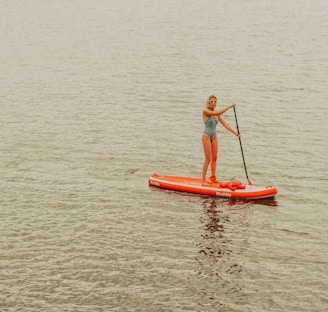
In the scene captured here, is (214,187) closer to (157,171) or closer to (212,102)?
(212,102)

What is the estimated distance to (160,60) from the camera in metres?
50.2

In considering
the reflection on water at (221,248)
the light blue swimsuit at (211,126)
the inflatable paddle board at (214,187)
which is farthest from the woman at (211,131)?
the reflection on water at (221,248)

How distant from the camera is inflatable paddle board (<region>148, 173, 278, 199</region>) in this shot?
22219mm

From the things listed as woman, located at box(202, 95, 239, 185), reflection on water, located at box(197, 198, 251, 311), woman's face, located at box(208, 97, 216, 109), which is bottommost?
reflection on water, located at box(197, 198, 251, 311)

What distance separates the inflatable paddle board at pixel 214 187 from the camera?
22.2m

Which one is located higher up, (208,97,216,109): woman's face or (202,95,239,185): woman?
(208,97,216,109): woman's face

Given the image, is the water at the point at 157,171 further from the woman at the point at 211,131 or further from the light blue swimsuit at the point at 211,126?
the light blue swimsuit at the point at 211,126

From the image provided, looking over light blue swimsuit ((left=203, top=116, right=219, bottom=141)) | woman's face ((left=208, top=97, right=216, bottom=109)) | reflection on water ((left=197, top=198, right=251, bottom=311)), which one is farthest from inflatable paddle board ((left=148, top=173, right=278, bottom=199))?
woman's face ((left=208, top=97, right=216, bottom=109))

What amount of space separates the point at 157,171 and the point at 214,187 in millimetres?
3501

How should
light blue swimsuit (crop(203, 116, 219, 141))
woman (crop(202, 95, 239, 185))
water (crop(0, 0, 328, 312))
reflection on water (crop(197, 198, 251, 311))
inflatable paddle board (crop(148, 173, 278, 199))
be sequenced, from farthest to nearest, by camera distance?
light blue swimsuit (crop(203, 116, 219, 141)) < woman (crop(202, 95, 239, 185)) < inflatable paddle board (crop(148, 173, 278, 199)) < water (crop(0, 0, 328, 312)) < reflection on water (crop(197, 198, 251, 311))

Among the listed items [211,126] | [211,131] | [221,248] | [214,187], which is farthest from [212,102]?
[221,248]

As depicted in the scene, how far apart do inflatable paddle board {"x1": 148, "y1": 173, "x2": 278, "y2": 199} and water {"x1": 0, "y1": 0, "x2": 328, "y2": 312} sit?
0.35m

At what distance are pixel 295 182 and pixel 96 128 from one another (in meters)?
11.2

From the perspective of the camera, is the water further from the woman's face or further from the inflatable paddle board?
the woman's face
